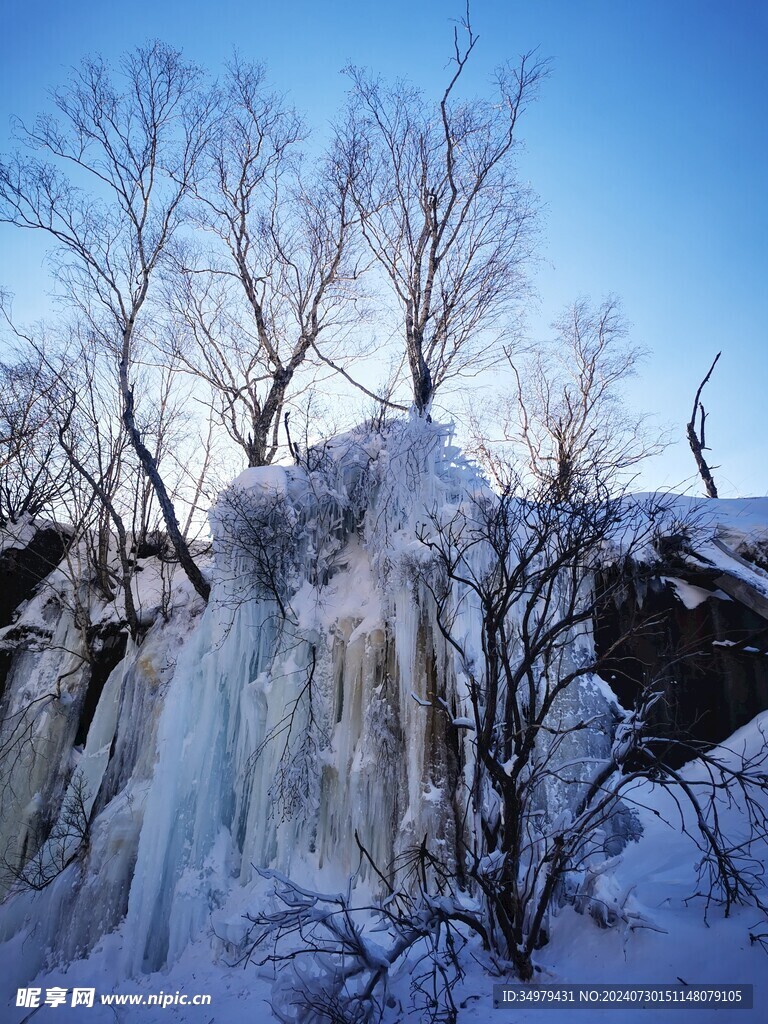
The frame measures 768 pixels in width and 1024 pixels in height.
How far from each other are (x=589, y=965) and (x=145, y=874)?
484cm

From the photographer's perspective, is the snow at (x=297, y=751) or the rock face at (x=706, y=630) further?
the rock face at (x=706, y=630)

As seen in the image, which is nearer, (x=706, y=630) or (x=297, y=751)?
(x=297, y=751)

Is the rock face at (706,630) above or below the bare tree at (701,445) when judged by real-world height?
below

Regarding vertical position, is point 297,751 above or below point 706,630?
below

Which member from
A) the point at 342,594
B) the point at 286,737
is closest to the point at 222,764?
the point at 286,737

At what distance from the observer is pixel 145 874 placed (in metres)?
6.99

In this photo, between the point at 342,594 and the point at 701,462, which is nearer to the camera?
the point at 342,594

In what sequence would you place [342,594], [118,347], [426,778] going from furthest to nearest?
1. [118,347]
2. [342,594]
3. [426,778]

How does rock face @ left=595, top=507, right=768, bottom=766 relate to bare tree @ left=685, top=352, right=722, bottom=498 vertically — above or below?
below

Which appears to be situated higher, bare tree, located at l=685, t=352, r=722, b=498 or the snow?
bare tree, located at l=685, t=352, r=722, b=498

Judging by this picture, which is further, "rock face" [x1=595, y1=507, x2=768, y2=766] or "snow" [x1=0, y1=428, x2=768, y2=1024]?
"rock face" [x1=595, y1=507, x2=768, y2=766]

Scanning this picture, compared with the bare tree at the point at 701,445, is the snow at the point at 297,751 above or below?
below

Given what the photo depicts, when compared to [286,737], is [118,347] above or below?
above

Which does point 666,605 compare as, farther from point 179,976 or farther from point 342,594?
point 179,976
